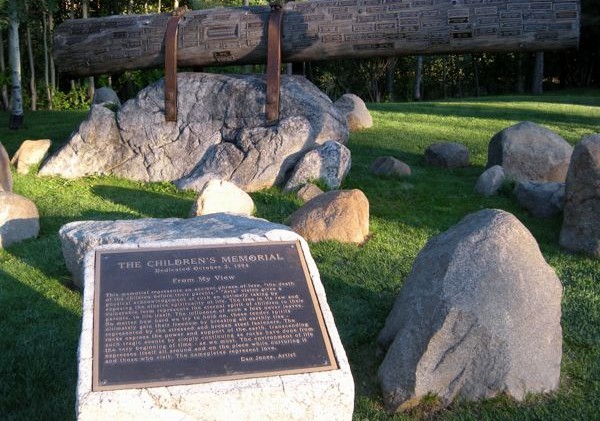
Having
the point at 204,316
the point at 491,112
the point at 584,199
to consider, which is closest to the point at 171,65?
the point at 584,199

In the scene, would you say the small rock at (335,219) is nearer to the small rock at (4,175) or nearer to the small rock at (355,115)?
the small rock at (4,175)

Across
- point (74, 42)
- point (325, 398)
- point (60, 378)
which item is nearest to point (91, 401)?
point (325, 398)

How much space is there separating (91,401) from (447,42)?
6.58 meters

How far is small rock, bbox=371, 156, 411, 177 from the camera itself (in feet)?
30.9

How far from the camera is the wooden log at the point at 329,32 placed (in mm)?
8023

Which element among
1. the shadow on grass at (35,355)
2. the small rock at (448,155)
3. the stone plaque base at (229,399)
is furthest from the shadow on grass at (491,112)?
the stone plaque base at (229,399)

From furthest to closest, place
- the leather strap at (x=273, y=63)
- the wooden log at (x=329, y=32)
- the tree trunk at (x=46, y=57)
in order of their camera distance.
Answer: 1. the tree trunk at (x=46, y=57)
2. the leather strap at (x=273, y=63)
3. the wooden log at (x=329, y=32)

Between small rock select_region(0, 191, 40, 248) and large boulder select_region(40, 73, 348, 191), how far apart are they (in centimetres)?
218

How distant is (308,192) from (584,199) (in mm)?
3161

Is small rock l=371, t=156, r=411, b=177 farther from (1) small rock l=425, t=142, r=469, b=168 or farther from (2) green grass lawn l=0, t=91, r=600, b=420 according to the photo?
(1) small rock l=425, t=142, r=469, b=168

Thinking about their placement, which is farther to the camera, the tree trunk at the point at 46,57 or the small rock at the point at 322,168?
the tree trunk at the point at 46,57

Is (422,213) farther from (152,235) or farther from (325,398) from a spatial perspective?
(325,398)

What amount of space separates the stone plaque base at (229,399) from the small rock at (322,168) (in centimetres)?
503

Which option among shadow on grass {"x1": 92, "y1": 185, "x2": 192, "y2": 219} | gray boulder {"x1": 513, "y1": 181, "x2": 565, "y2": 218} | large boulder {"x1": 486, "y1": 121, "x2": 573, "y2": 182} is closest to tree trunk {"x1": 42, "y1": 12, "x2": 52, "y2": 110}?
shadow on grass {"x1": 92, "y1": 185, "x2": 192, "y2": 219}
